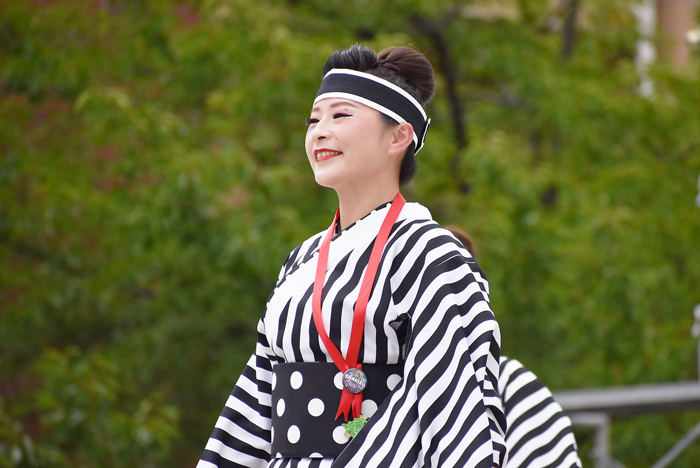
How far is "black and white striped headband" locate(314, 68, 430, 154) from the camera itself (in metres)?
1.63

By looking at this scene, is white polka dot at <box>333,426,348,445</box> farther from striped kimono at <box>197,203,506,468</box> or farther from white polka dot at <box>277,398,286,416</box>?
white polka dot at <box>277,398,286,416</box>

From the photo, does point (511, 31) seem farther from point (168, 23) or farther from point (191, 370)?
point (191, 370)

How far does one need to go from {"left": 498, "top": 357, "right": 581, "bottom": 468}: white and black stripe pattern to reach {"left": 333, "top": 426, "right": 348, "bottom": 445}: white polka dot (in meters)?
0.99

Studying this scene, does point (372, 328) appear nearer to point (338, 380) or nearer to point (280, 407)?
point (338, 380)

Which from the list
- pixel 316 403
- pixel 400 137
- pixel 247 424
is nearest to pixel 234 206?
pixel 247 424

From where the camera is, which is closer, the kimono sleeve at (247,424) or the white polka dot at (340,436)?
the white polka dot at (340,436)

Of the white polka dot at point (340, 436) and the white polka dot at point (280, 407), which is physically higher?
the white polka dot at point (280, 407)

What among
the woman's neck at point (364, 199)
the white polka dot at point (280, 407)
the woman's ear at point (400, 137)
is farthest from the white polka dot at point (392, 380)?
the woman's ear at point (400, 137)

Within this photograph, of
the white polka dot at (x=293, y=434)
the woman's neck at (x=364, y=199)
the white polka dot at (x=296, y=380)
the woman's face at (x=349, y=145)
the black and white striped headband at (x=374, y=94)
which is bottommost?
the white polka dot at (x=293, y=434)

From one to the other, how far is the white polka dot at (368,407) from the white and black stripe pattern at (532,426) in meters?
0.98

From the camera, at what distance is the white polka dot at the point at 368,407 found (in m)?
1.51

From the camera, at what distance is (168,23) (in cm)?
580

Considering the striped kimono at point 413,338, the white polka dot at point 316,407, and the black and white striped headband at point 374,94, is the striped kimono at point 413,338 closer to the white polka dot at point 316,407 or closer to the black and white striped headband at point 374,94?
the white polka dot at point 316,407

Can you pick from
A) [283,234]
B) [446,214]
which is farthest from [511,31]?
[283,234]
